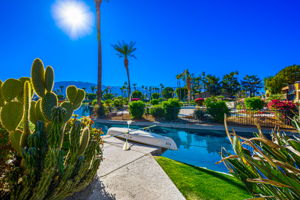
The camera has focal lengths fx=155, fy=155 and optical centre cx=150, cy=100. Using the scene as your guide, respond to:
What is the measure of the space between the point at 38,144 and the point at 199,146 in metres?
7.53

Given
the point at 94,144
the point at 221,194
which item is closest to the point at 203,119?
the point at 221,194

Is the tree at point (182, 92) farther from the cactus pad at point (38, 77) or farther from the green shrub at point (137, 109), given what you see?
the cactus pad at point (38, 77)

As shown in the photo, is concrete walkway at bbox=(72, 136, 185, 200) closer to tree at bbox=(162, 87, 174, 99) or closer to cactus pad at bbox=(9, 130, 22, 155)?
cactus pad at bbox=(9, 130, 22, 155)

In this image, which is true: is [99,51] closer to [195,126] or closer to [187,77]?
[195,126]

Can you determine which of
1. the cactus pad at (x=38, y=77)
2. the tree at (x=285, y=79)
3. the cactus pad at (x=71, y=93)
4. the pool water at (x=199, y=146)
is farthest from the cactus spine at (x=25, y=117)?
the tree at (x=285, y=79)

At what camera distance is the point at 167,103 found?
12.4 meters

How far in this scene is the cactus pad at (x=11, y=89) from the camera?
139 centimetres

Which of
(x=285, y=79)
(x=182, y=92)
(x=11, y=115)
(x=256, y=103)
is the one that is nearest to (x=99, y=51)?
(x=11, y=115)

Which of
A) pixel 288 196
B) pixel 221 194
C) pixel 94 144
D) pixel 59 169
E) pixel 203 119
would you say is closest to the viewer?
pixel 288 196

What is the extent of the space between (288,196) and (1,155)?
198cm

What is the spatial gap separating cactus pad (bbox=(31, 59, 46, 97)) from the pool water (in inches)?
223

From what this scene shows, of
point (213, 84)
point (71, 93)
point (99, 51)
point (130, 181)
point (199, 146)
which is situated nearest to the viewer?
point (71, 93)

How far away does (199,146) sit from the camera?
7.69 m

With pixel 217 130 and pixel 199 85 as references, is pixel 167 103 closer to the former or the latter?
pixel 217 130
